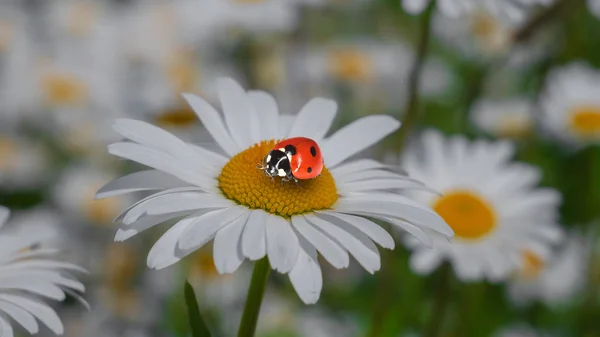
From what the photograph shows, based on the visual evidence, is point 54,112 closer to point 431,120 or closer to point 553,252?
point 431,120

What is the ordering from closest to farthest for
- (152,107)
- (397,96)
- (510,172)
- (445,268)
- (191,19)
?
1. (445,268)
2. (510,172)
3. (152,107)
4. (191,19)
5. (397,96)

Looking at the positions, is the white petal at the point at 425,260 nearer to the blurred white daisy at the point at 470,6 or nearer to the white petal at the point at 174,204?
the blurred white daisy at the point at 470,6

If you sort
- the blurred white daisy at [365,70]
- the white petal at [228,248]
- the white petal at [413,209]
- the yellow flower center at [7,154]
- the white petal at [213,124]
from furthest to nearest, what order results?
the blurred white daisy at [365,70]
the yellow flower center at [7,154]
the white petal at [213,124]
the white petal at [413,209]
the white petal at [228,248]

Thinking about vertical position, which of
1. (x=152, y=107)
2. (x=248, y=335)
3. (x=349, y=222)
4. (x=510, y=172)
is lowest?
(x=248, y=335)

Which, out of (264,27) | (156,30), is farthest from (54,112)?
(264,27)

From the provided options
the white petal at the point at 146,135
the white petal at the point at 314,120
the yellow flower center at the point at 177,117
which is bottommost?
the white petal at the point at 146,135

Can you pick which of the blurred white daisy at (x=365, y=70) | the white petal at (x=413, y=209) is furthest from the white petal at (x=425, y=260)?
the blurred white daisy at (x=365, y=70)
